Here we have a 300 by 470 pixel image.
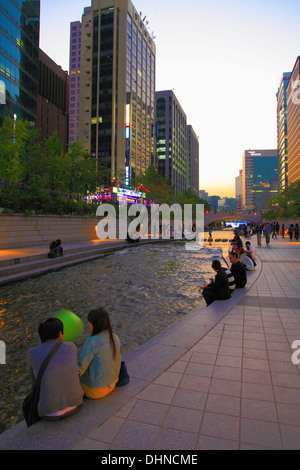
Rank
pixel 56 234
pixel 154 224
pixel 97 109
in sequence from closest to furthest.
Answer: pixel 56 234 < pixel 154 224 < pixel 97 109

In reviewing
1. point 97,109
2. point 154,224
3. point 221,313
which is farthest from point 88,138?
point 221,313

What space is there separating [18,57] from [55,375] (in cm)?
5889

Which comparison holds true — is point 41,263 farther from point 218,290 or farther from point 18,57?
point 18,57

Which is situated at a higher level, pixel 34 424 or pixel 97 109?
pixel 97 109

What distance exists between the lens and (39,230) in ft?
72.1

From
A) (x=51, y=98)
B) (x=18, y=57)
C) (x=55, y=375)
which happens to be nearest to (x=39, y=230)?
(x=55, y=375)

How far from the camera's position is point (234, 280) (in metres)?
9.08

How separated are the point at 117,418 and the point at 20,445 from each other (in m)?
0.92

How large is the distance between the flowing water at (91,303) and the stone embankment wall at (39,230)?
6068 mm

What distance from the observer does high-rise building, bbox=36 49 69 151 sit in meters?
109

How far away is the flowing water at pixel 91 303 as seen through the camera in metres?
4.79

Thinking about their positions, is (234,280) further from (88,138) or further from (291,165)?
(291,165)

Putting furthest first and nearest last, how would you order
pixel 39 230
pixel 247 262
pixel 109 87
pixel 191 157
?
1. pixel 191 157
2. pixel 109 87
3. pixel 39 230
4. pixel 247 262
